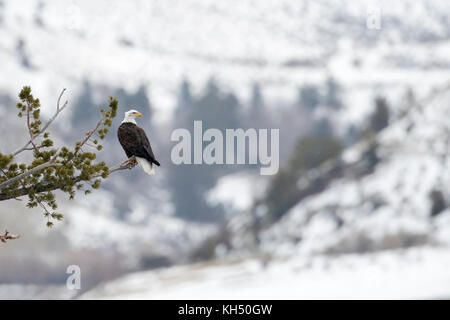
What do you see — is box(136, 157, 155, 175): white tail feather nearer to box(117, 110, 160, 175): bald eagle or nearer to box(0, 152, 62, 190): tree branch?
box(117, 110, 160, 175): bald eagle

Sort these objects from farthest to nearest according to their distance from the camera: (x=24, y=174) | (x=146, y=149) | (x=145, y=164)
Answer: (x=146, y=149), (x=145, y=164), (x=24, y=174)

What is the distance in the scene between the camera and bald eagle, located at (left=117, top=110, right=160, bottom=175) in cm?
1230

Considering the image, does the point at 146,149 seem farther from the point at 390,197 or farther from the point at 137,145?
the point at 390,197

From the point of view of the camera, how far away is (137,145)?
40.9 feet

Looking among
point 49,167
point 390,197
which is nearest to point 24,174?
point 49,167

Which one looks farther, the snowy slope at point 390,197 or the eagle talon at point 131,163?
the snowy slope at point 390,197

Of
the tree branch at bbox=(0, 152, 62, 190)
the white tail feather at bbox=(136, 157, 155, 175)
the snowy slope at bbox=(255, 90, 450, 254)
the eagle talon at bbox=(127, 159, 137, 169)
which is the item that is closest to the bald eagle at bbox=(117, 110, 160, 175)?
the white tail feather at bbox=(136, 157, 155, 175)

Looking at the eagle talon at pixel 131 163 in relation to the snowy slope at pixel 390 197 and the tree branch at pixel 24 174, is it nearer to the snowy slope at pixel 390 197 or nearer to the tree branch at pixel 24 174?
the tree branch at pixel 24 174

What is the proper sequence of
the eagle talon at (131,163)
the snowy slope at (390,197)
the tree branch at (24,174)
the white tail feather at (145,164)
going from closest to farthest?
the tree branch at (24,174) < the eagle talon at (131,163) < the white tail feather at (145,164) < the snowy slope at (390,197)

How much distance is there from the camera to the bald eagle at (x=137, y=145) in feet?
40.4

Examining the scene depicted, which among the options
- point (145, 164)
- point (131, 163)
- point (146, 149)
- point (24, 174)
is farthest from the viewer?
point (146, 149)

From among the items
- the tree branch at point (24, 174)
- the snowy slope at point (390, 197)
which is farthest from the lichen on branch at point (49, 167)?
the snowy slope at point (390, 197)
